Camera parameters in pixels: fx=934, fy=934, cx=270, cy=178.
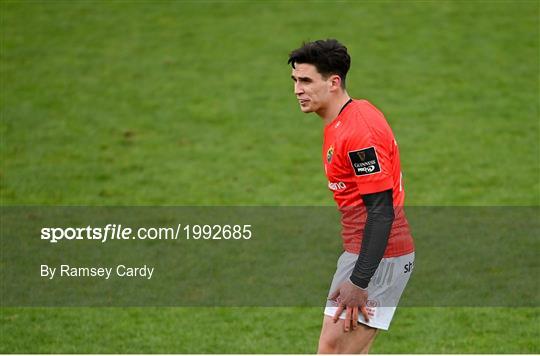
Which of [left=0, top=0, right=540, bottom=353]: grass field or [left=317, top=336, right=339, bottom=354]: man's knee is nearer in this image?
[left=317, top=336, right=339, bottom=354]: man's knee

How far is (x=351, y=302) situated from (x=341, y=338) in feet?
0.99

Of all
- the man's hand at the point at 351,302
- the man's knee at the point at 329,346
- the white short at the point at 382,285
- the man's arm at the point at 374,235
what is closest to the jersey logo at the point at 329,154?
the man's arm at the point at 374,235

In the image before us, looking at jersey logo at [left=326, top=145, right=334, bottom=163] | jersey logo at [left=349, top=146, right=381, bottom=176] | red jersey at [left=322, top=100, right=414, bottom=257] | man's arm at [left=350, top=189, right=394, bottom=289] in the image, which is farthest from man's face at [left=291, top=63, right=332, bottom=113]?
→ man's arm at [left=350, top=189, right=394, bottom=289]

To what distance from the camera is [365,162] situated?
216 inches

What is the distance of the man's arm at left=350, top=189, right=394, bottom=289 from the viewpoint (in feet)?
17.8

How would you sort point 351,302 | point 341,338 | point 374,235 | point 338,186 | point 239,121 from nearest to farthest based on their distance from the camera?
point 374,235 → point 351,302 → point 341,338 → point 338,186 → point 239,121

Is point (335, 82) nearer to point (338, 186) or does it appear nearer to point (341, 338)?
point (338, 186)

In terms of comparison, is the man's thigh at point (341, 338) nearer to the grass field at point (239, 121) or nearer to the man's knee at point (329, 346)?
the man's knee at point (329, 346)

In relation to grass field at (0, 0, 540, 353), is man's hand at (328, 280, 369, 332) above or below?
above

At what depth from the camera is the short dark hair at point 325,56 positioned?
5746mm

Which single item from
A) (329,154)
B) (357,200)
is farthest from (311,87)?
(357,200)

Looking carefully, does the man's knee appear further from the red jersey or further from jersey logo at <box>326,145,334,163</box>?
jersey logo at <box>326,145,334,163</box>

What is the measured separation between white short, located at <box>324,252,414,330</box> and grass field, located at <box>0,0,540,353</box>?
112 inches

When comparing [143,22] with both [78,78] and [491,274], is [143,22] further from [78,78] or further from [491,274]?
[491,274]
